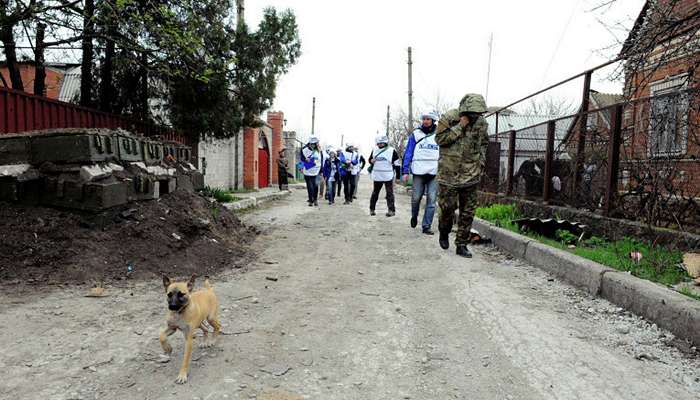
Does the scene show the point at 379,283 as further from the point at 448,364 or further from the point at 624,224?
the point at 624,224

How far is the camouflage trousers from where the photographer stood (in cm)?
611

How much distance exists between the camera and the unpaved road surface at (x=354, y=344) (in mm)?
2459

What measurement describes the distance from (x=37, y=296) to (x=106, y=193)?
4.20 feet

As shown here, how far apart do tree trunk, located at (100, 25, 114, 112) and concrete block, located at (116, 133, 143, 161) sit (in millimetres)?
3999

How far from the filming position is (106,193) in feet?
15.9

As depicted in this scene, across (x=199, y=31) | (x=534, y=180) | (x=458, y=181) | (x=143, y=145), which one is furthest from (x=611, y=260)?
(x=199, y=31)

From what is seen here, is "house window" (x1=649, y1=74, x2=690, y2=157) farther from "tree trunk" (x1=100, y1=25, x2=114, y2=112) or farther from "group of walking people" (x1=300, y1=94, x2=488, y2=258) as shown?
"tree trunk" (x1=100, y1=25, x2=114, y2=112)

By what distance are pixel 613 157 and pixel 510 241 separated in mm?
1687

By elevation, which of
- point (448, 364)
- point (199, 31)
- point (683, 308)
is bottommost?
point (448, 364)

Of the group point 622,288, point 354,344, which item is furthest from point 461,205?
point 354,344

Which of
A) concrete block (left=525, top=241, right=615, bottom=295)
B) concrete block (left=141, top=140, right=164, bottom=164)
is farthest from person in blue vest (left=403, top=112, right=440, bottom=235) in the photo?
concrete block (left=141, top=140, right=164, bottom=164)

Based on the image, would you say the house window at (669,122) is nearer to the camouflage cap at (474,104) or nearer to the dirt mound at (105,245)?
the camouflage cap at (474,104)

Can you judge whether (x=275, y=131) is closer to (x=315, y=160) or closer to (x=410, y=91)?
(x=410, y=91)

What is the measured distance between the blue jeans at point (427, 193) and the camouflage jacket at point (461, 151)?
1752 millimetres
